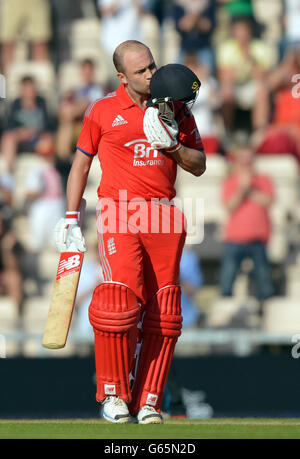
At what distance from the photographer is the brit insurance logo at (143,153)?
5883 mm

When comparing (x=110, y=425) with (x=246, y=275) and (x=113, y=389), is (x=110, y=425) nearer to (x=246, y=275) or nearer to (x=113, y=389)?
(x=113, y=389)

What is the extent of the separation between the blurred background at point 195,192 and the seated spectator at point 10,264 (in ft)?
0.05

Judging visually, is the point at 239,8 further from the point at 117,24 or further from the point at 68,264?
the point at 68,264

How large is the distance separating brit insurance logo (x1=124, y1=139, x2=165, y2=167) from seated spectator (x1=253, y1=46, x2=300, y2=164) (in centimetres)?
608

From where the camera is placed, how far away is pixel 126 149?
590 centimetres

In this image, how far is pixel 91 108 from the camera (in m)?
6.00

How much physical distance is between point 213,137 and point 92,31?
3049mm

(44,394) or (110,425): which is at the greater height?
(110,425)

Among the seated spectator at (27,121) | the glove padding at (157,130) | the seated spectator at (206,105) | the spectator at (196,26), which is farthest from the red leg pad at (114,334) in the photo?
the spectator at (196,26)

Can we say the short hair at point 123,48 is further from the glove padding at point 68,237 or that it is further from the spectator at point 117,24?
the spectator at point 117,24

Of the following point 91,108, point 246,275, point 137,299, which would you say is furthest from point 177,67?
point 246,275

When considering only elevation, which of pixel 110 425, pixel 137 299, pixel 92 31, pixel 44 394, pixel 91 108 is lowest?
pixel 44 394

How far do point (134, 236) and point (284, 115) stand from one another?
658 centimetres

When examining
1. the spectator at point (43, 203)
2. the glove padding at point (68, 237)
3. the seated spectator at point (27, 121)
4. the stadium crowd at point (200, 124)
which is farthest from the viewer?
the seated spectator at point (27, 121)
